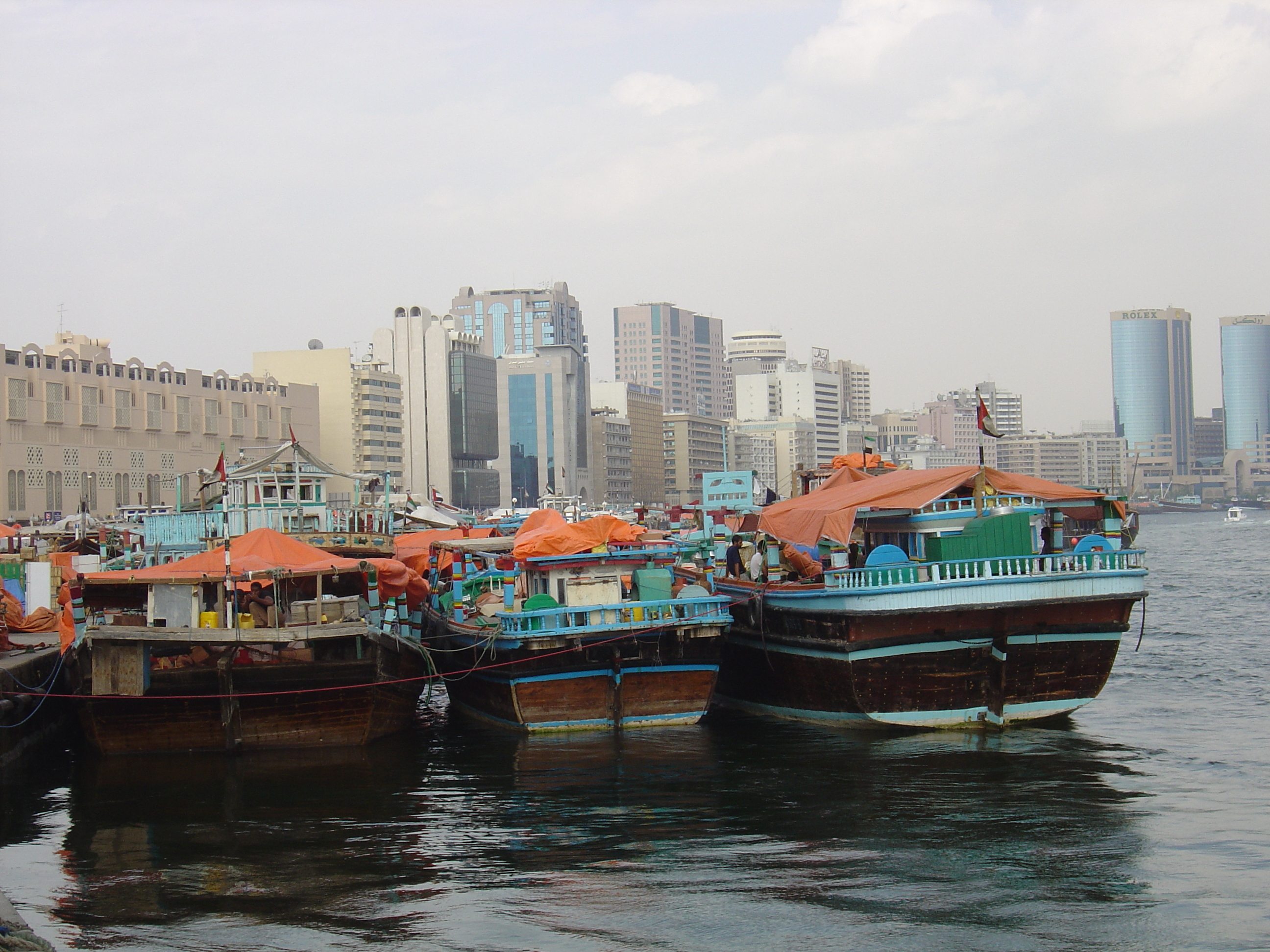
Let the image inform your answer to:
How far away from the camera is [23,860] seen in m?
16.3

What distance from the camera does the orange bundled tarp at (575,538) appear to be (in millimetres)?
23984

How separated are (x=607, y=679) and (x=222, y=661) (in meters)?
6.57

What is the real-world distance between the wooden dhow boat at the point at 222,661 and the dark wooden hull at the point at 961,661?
7.88 meters

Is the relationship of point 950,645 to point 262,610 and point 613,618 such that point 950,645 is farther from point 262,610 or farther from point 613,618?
point 262,610

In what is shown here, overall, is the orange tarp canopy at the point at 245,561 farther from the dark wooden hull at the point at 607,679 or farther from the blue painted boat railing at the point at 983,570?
the blue painted boat railing at the point at 983,570

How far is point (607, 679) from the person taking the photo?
77.0 ft

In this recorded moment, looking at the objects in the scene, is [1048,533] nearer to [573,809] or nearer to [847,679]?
[847,679]

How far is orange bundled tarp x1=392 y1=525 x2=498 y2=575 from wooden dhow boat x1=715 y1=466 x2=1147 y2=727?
34.9 ft

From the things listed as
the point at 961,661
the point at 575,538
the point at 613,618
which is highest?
the point at 575,538

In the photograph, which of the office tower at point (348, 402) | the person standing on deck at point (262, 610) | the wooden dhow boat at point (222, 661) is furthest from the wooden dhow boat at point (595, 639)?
the office tower at point (348, 402)

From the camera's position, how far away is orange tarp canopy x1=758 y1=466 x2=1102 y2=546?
23594 millimetres

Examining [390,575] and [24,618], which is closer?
[390,575]

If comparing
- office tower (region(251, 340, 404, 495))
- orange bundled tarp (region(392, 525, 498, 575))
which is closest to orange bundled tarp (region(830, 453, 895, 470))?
orange bundled tarp (region(392, 525, 498, 575))

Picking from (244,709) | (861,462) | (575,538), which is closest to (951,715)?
(575,538)
